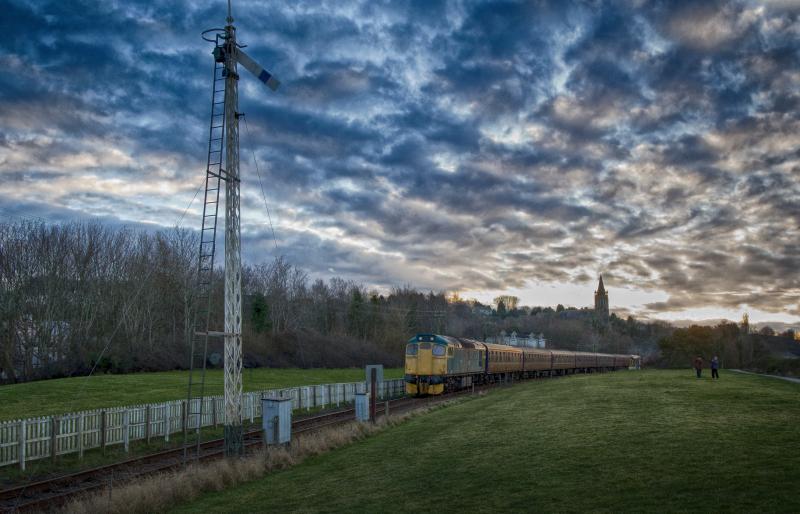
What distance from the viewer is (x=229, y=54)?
2112cm

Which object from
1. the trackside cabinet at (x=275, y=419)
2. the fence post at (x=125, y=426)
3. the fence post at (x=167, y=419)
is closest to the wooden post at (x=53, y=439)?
the fence post at (x=125, y=426)

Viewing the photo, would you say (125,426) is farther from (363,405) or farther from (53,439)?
(363,405)

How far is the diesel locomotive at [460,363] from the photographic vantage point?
39.4m

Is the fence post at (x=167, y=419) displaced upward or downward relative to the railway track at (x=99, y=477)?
upward

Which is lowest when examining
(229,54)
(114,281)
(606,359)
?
(606,359)

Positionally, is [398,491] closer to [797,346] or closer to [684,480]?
[684,480]

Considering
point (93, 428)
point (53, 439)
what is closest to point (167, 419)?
point (93, 428)

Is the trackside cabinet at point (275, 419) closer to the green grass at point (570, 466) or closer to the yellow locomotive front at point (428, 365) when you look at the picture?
the green grass at point (570, 466)

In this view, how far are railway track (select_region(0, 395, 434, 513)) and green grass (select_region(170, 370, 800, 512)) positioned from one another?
155 inches

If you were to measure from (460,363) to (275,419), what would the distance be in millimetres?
22616

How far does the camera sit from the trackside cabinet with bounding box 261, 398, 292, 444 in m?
21.5

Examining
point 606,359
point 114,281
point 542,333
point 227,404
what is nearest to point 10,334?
point 114,281

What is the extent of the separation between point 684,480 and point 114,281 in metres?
60.8

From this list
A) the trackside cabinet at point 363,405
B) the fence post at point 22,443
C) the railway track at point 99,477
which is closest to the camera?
the railway track at point 99,477
